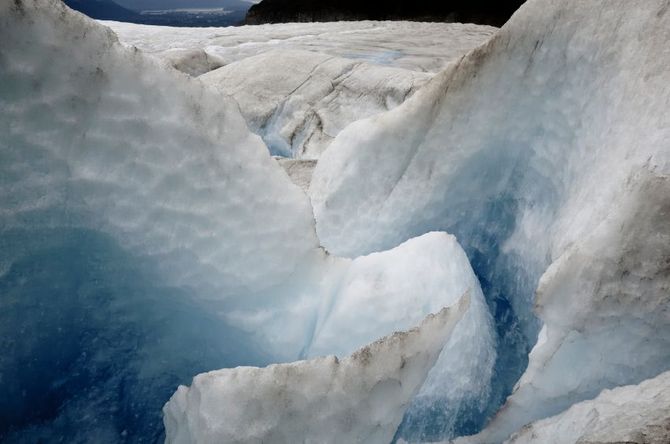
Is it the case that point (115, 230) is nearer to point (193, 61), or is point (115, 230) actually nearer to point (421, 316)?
point (421, 316)

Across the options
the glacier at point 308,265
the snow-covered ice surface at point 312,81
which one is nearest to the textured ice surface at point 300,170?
the snow-covered ice surface at point 312,81

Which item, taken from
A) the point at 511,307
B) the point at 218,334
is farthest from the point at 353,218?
the point at 218,334

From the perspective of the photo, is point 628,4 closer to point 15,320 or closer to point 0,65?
point 0,65

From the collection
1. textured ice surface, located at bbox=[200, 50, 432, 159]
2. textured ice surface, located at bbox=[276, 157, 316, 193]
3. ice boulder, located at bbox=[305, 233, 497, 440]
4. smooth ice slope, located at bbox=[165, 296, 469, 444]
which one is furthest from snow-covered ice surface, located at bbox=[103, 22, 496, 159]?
smooth ice slope, located at bbox=[165, 296, 469, 444]

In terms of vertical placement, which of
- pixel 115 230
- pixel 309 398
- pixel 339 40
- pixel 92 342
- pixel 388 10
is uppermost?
pixel 388 10

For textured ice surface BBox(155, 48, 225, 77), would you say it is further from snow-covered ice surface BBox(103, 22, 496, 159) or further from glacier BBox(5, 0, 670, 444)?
glacier BBox(5, 0, 670, 444)

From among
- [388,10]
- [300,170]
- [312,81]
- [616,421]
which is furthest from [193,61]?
[388,10]
